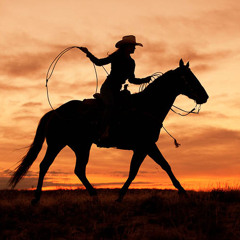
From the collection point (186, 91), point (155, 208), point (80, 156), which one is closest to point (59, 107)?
point (80, 156)

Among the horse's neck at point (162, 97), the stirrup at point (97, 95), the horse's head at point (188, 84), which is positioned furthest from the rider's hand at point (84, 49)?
the horse's head at point (188, 84)

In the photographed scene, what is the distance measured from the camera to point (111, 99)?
10.9m

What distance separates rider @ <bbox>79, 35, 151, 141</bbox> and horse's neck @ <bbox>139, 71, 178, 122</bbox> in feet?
2.73

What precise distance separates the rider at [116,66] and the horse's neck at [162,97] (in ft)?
2.73

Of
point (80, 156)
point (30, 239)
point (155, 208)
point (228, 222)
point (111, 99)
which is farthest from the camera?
point (80, 156)

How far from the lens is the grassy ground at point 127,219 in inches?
297

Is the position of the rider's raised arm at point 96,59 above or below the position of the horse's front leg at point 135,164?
above

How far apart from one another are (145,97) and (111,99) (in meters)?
0.94

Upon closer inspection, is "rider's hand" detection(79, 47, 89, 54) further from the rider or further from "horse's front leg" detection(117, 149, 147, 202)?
"horse's front leg" detection(117, 149, 147, 202)

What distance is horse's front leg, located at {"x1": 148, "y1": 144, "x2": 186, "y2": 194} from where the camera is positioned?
10.9 metres

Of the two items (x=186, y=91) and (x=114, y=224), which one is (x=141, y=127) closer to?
(x=186, y=91)

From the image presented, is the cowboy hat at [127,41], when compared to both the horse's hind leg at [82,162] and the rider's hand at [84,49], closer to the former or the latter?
the rider's hand at [84,49]

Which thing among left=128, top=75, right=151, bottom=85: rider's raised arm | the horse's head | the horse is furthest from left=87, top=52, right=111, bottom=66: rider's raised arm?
the horse's head

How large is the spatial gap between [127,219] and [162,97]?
3.71 metres
